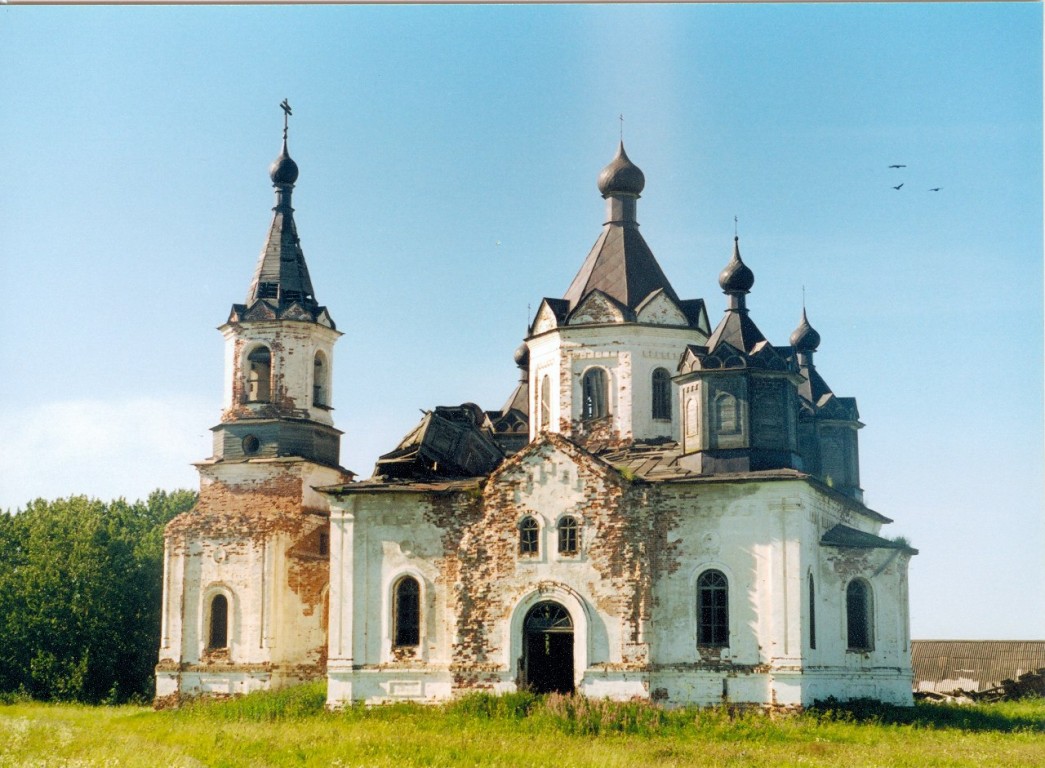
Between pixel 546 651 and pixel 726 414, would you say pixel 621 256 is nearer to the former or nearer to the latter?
pixel 726 414

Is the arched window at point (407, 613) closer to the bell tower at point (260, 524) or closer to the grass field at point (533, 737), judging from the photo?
the grass field at point (533, 737)

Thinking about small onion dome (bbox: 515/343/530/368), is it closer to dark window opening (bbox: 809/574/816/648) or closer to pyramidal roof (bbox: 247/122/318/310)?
pyramidal roof (bbox: 247/122/318/310)

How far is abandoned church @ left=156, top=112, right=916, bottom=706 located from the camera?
1114 inches

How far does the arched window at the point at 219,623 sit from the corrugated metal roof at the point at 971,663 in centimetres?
2104

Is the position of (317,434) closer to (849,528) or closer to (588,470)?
(588,470)

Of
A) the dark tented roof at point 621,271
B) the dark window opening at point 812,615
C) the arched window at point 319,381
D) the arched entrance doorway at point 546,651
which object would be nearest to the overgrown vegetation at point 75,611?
the arched window at point 319,381

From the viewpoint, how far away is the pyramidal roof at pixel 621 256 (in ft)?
109

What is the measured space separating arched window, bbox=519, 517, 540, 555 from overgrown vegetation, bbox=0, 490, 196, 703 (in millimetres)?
15939

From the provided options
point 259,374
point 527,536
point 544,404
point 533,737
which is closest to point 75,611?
point 259,374

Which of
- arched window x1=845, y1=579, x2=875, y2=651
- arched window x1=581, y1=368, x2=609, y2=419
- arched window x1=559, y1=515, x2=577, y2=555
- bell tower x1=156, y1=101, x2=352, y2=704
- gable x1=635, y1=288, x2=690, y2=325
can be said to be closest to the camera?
arched window x1=559, y1=515, x2=577, y2=555

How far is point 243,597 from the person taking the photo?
1341 inches

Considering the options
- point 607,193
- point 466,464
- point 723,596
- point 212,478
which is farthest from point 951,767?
point 212,478

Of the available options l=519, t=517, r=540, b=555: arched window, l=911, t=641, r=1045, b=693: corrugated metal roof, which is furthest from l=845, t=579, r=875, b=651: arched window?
l=911, t=641, r=1045, b=693: corrugated metal roof

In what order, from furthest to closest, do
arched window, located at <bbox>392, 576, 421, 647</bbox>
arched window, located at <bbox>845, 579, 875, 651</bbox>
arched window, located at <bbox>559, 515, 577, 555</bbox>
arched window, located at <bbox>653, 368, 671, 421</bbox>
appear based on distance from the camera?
arched window, located at <bbox>653, 368, 671, 421</bbox>
arched window, located at <bbox>392, 576, 421, 647</bbox>
arched window, located at <bbox>845, 579, 875, 651</bbox>
arched window, located at <bbox>559, 515, 577, 555</bbox>
